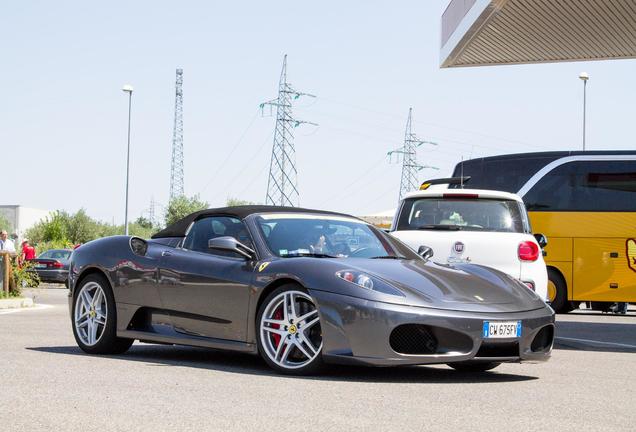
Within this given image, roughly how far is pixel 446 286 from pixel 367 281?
0.66 meters

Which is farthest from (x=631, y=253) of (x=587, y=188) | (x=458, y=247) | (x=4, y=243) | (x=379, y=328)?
(x=379, y=328)

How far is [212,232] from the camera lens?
9828 mm

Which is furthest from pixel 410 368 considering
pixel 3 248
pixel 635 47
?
pixel 635 47

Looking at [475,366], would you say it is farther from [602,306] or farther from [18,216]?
[18,216]

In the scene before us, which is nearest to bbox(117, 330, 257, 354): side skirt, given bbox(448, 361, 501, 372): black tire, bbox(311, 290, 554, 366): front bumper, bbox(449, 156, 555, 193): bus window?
bbox(311, 290, 554, 366): front bumper

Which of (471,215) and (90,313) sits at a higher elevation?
(471,215)

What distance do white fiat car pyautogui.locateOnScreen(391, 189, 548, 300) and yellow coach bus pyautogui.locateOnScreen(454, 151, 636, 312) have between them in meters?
9.03

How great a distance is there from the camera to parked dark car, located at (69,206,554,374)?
827cm

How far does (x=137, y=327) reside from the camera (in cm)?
1002

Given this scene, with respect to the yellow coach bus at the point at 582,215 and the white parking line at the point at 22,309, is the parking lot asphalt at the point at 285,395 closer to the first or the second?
the white parking line at the point at 22,309

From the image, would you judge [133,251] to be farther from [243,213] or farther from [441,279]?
[441,279]

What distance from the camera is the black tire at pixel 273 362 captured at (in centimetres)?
840

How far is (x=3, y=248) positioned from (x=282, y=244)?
58.4 ft

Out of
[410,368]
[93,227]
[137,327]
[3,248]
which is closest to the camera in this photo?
[410,368]
